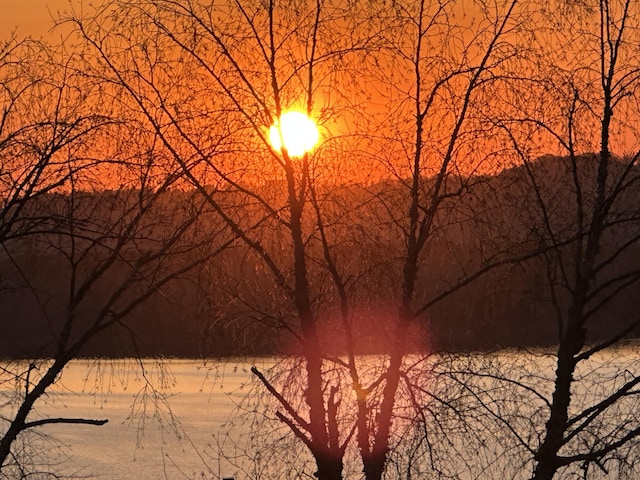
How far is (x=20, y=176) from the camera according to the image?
857cm

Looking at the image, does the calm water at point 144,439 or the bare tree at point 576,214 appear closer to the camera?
the bare tree at point 576,214

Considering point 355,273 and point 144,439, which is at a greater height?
point 144,439

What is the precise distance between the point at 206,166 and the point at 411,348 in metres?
2.64

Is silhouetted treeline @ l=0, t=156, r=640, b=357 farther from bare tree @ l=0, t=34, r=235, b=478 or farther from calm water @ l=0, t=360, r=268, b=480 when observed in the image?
calm water @ l=0, t=360, r=268, b=480

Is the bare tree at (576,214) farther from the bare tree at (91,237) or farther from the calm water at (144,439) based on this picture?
the calm water at (144,439)

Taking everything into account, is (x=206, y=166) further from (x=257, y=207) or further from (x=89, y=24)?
(x=89, y=24)

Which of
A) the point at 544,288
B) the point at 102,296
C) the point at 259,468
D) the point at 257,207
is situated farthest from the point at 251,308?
the point at 544,288

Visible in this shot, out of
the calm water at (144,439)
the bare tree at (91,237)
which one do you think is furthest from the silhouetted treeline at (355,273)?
the calm water at (144,439)

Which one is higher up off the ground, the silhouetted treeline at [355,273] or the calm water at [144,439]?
the calm water at [144,439]

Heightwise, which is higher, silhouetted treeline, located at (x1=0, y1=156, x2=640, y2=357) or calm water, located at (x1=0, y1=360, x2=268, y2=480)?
calm water, located at (x1=0, y1=360, x2=268, y2=480)

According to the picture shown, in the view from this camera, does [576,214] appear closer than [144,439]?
Yes

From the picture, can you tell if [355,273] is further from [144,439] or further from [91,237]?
[144,439]

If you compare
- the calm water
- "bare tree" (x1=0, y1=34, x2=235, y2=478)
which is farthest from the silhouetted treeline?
the calm water

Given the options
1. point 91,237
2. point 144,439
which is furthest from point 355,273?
point 144,439
